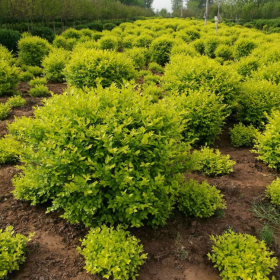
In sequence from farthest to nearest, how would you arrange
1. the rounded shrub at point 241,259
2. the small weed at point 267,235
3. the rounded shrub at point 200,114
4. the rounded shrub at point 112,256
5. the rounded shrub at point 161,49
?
the rounded shrub at point 161,49 < the rounded shrub at point 200,114 < the small weed at point 267,235 < the rounded shrub at point 241,259 < the rounded shrub at point 112,256

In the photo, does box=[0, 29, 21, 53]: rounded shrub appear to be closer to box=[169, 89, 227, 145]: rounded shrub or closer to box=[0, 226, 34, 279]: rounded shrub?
box=[169, 89, 227, 145]: rounded shrub

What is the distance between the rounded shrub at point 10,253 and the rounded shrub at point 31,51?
8700 millimetres

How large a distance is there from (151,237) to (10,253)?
149cm

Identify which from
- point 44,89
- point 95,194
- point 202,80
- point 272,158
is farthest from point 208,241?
point 44,89

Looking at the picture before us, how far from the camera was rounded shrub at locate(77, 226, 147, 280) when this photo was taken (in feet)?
7.25

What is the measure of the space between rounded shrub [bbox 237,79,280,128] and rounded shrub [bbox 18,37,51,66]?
772 centimetres

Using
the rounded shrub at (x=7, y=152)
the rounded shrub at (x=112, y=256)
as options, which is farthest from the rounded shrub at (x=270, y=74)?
the rounded shrub at (x=7, y=152)

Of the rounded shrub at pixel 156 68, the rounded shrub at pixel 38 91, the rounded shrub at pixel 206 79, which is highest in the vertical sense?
the rounded shrub at pixel 206 79

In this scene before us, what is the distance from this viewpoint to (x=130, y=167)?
2512mm

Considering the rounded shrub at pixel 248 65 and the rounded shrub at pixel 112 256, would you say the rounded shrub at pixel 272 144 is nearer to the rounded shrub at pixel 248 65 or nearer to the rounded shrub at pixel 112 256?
the rounded shrub at pixel 112 256

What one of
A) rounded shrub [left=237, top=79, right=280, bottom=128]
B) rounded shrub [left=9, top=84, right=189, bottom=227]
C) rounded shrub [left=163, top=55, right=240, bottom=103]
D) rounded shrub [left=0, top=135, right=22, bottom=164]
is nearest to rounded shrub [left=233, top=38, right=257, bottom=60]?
rounded shrub [left=237, top=79, right=280, bottom=128]

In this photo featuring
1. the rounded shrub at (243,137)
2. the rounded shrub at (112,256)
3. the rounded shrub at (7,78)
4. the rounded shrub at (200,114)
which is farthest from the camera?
the rounded shrub at (7,78)

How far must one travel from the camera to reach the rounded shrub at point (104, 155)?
2.43 m

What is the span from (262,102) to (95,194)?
14.7 feet
